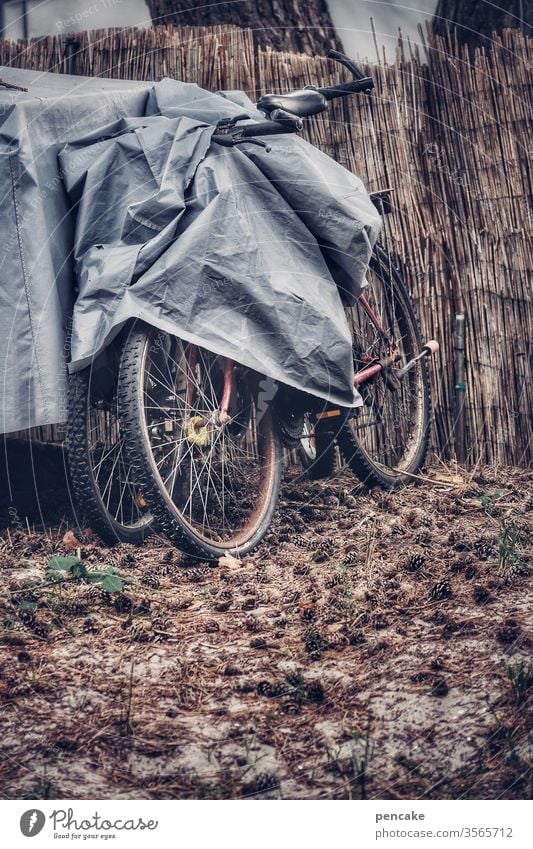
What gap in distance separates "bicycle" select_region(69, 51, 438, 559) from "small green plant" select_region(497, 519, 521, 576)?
2.49 feet

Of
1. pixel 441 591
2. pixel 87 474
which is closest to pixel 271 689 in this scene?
pixel 441 591

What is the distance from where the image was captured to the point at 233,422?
2979 millimetres

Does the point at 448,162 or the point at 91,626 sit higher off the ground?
the point at 448,162

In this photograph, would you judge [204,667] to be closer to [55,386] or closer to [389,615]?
[389,615]

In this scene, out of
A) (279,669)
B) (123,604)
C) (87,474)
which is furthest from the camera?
(87,474)

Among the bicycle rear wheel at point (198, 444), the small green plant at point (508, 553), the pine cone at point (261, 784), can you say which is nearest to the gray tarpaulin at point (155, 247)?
the bicycle rear wheel at point (198, 444)

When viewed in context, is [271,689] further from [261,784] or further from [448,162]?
[448,162]

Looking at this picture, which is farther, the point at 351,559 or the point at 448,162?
the point at 448,162

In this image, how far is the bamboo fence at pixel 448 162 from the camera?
3.83m

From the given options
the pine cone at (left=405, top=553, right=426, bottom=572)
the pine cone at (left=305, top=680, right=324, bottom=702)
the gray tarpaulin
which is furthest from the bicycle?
the pine cone at (left=305, top=680, right=324, bottom=702)

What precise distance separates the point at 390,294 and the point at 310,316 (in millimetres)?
1054

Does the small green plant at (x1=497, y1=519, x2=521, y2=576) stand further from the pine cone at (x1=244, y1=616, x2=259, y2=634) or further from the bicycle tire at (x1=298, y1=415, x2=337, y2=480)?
the bicycle tire at (x1=298, y1=415, x2=337, y2=480)

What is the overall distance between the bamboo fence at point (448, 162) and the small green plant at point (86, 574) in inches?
74.7
